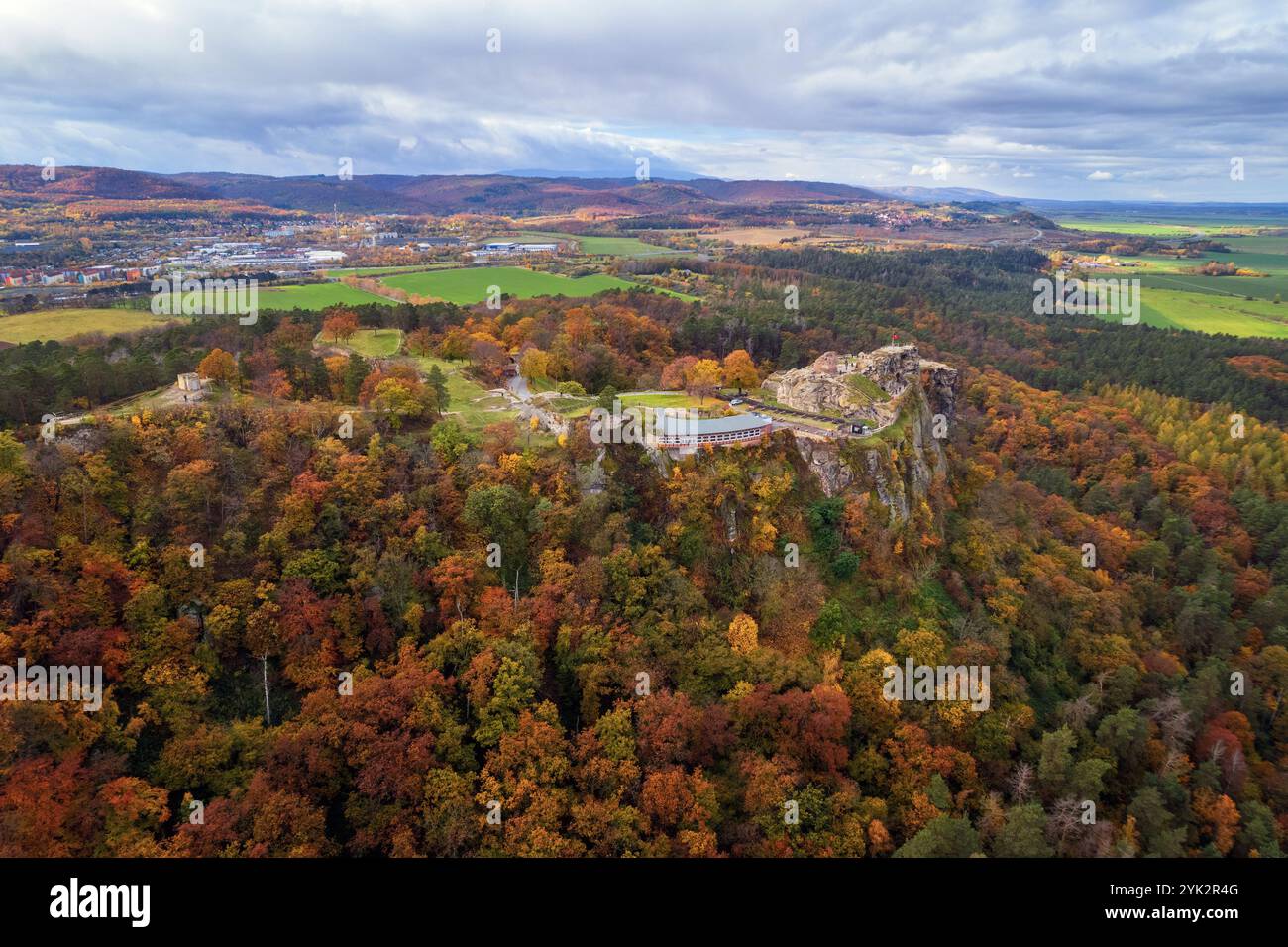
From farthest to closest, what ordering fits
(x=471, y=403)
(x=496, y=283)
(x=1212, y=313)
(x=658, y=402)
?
1. (x=1212, y=313)
2. (x=496, y=283)
3. (x=471, y=403)
4. (x=658, y=402)

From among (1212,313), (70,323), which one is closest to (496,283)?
(70,323)

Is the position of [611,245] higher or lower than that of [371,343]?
higher

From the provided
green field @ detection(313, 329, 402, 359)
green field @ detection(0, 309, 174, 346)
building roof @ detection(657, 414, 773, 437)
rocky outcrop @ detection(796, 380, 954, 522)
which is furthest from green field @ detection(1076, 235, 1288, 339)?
green field @ detection(0, 309, 174, 346)

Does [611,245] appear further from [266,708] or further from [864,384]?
[266,708]

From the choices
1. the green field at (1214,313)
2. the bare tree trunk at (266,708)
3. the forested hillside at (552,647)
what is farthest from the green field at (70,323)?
the green field at (1214,313)
